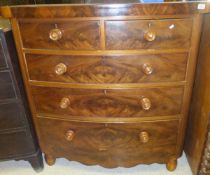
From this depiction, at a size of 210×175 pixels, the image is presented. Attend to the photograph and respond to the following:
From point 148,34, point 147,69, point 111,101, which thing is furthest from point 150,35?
point 111,101

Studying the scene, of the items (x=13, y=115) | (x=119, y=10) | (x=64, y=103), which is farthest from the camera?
(x=13, y=115)

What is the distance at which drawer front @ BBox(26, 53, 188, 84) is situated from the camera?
3.01 ft

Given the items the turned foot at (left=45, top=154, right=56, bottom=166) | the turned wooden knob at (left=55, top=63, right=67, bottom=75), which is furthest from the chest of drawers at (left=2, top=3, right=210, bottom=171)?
the turned foot at (left=45, top=154, right=56, bottom=166)

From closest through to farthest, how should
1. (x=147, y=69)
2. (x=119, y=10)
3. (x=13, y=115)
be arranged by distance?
(x=119, y=10), (x=147, y=69), (x=13, y=115)

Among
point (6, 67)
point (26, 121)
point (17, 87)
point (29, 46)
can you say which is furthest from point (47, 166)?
point (29, 46)

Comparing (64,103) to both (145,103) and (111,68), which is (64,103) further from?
(145,103)

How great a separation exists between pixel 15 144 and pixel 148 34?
0.97 metres

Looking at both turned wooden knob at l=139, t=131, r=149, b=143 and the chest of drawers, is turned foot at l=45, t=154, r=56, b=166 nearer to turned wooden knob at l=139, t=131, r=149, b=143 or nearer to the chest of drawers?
the chest of drawers

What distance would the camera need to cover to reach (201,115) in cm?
109

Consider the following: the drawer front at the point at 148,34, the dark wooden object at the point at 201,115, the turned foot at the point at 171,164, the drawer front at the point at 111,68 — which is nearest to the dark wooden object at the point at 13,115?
the drawer front at the point at 111,68

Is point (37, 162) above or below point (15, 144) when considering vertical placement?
below

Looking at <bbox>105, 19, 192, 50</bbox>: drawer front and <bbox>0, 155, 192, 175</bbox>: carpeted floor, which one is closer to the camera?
<bbox>105, 19, 192, 50</bbox>: drawer front

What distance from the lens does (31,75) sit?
102 centimetres

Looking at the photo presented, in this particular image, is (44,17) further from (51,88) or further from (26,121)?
(26,121)
